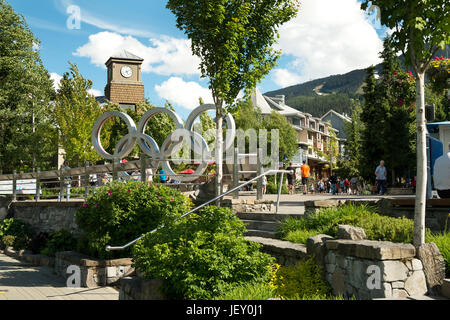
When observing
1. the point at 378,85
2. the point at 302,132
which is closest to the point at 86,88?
the point at 378,85

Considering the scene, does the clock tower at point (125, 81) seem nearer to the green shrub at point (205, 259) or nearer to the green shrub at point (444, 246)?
the green shrub at point (205, 259)

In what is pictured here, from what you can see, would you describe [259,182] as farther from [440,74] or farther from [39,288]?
[39,288]

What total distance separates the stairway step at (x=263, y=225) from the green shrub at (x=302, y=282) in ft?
7.44

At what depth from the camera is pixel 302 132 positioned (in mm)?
70625

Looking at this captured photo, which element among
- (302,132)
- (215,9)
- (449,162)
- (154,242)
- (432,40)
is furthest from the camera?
(302,132)

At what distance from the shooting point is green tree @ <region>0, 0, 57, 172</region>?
2703 centimetres

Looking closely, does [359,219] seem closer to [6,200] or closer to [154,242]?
[154,242]

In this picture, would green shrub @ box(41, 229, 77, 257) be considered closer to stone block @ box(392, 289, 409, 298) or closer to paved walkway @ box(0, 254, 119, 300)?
paved walkway @ box(0, 254, 119, 300)

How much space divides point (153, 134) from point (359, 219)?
27.9 metres

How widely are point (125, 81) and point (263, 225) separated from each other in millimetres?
54075

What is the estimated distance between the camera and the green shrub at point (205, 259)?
5334 millimetres

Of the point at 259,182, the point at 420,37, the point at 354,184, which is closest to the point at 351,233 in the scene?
the point at 420,37

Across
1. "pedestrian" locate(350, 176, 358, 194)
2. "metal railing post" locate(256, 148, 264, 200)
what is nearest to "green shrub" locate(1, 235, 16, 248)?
"metal railing post" locate(256, 148, 264, 200)

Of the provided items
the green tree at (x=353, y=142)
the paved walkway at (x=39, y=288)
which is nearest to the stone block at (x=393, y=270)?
the paved walkway at (x=39, y=288)
